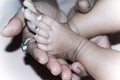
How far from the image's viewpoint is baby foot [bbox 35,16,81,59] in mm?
647

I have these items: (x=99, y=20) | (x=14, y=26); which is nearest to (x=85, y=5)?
(x=99, y=20)

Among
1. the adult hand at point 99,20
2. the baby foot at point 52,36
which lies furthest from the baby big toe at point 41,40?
the adult hand at point 99,20

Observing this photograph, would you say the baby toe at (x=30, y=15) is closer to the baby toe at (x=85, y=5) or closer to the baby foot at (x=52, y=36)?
the baby foot at (x=52, y=36)

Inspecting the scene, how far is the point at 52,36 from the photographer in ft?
2.13

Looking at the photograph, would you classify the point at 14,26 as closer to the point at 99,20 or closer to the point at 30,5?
the point at 30,5

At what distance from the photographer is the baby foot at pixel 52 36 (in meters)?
0.65

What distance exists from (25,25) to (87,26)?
151mm

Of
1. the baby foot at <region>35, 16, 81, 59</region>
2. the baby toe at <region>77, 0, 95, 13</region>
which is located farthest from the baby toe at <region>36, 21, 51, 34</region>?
the baby toe at <region>77, 0, 95, 13</region>

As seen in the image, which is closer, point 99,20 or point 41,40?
point 41,40

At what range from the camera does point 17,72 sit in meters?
0.79

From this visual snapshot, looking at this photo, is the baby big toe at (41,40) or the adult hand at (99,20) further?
the adult hand at (99,20)

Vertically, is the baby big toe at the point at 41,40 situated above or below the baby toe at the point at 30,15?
below

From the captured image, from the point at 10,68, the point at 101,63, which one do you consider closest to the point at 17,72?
the point at 10,68

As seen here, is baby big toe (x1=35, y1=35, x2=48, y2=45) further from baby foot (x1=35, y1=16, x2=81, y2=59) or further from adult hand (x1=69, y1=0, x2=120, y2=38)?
adult hand (x1=69, y1=0, x2=120, y2=38)
